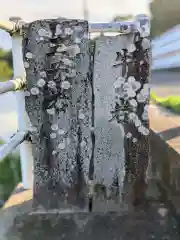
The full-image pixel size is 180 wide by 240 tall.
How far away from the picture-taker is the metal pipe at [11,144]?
114 centimetres

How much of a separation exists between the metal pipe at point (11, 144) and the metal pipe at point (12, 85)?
0.15 metres

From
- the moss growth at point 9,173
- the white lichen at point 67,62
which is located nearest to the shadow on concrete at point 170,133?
the white lichen at point 67,62

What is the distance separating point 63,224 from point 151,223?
263 mm

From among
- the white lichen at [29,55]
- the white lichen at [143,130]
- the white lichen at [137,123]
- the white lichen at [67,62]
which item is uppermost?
the white lichen at [29,55]

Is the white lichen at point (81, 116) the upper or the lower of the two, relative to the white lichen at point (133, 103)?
lower

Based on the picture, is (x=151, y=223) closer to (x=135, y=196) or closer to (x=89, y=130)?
(x=135, y=196)

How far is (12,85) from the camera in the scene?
113 centimetres

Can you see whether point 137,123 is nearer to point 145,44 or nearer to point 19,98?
point 145,44

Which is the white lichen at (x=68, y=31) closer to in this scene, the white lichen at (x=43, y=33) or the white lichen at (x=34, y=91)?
the white lichen at (x=43, y=33)

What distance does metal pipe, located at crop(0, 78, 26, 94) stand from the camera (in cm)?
107

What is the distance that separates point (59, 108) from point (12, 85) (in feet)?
0.57

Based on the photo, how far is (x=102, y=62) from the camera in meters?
1.24

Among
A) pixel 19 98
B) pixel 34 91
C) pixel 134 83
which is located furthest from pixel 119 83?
pixel 19 98

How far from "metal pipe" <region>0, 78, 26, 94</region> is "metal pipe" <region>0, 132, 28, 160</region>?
0.15 m
